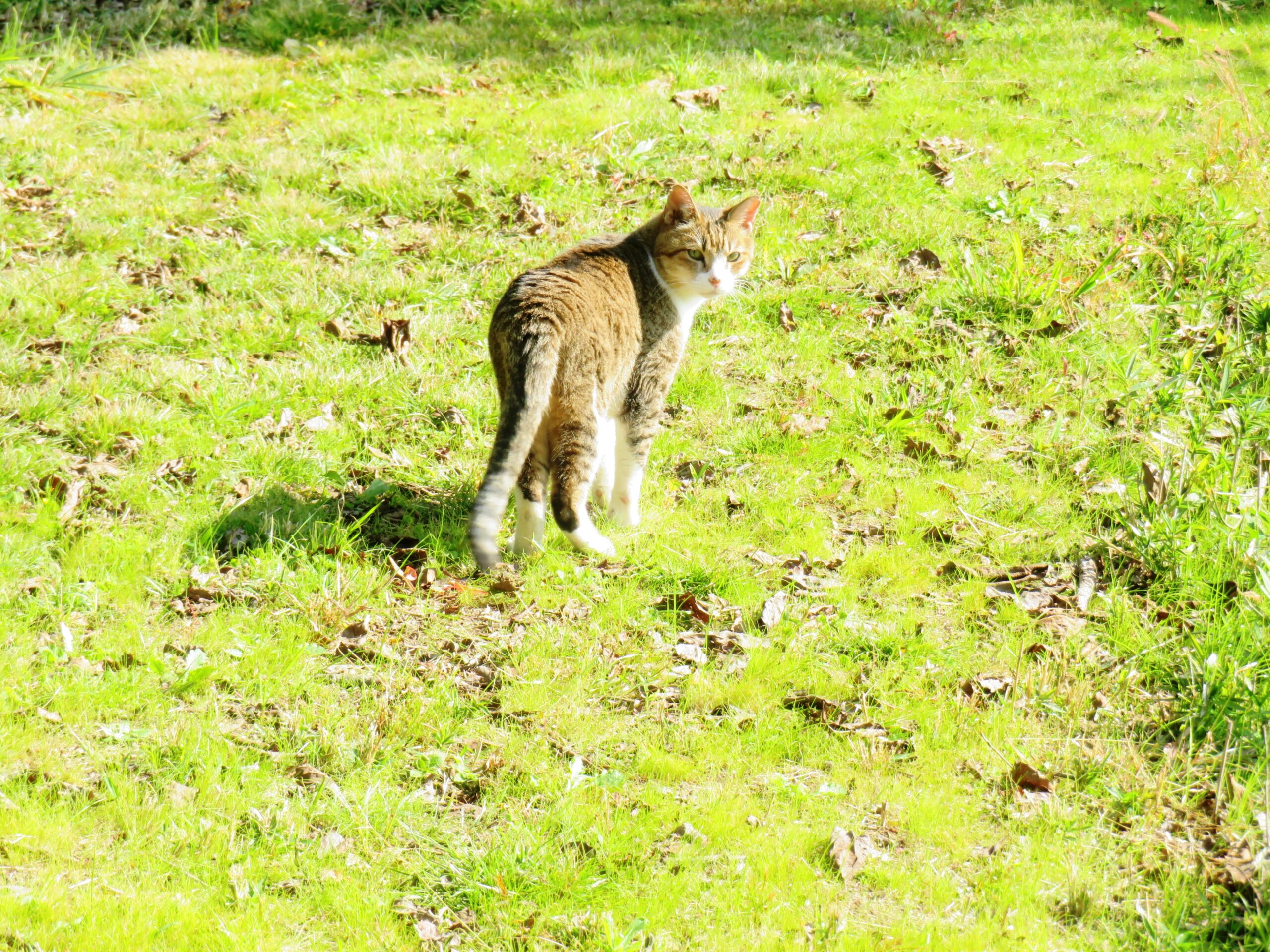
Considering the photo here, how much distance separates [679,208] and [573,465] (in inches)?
66.9

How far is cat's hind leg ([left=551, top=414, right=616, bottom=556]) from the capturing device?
4918mm

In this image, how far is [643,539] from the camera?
5426mm

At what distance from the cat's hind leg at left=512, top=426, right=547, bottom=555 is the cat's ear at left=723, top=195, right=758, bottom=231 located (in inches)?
73.8

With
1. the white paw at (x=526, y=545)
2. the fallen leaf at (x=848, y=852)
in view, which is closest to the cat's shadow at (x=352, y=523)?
the white paw at (x=526, y=545)

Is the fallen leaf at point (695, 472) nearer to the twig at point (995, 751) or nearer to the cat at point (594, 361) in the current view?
the cat at point (594, 361)

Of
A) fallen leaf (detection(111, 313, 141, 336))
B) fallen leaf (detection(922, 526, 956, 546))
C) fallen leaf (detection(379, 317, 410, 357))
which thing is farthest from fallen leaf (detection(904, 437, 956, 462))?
fallen leaf (detection(111, 313, 141, 336))

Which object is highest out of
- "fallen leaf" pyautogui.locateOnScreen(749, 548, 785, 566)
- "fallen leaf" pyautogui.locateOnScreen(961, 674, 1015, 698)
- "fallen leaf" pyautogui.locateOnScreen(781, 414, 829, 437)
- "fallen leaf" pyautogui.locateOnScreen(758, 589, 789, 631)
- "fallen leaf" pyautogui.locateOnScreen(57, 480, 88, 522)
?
"fallen leaf" pyautogui.locateOnScreen(781, 414, 829, 437)

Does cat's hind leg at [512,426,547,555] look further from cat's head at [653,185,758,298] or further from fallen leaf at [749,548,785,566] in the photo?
cat's head at [653,185,758,298]

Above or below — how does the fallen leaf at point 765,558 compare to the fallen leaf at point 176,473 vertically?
above

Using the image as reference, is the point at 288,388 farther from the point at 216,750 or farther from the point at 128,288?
the point at 216,750

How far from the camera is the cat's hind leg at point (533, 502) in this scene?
5.02 metres

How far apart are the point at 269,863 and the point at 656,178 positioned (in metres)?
6.57

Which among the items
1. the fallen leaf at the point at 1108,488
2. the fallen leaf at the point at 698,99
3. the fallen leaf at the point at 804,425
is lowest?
the fallen leaf at the point at 804,425

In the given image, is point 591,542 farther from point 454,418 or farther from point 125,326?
point 125,326
